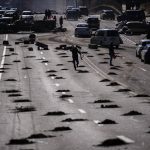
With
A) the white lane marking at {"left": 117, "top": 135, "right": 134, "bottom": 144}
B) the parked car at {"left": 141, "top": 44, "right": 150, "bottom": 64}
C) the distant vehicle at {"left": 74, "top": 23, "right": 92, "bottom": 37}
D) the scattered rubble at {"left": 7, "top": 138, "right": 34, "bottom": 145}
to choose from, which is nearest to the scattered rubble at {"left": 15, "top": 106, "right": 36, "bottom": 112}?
the scattered rubble at {"left": 7, "top": 138, "right": 34, "bottom": 145}

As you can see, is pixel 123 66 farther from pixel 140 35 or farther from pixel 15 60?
pixel 140 35

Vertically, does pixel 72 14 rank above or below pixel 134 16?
below

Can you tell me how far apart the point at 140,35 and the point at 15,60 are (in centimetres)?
3630

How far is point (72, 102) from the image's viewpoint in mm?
33344

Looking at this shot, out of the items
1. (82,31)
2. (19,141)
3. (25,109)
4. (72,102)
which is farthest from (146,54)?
(19,141)

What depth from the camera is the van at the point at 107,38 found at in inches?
2808

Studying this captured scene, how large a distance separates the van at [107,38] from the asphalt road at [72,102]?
13.6 ft

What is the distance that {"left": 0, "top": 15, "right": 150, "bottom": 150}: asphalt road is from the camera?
2080 centimetres

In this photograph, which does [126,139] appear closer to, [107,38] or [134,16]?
[107,38]

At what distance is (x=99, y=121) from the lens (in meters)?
25.8

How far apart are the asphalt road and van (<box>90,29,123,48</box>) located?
4.14 meters

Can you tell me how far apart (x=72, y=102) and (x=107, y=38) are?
39.0 m

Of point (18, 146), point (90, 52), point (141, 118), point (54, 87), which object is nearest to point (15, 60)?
point (90, 52)

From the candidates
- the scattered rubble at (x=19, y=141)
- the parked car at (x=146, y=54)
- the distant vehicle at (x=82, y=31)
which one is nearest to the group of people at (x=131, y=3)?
the distant vehicle at (x=82, y=31)
